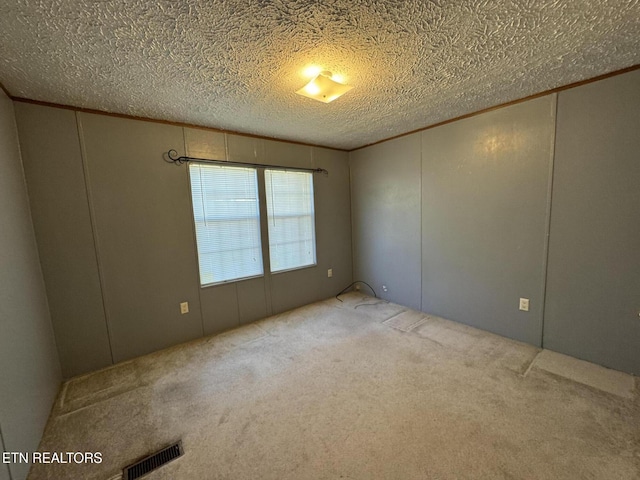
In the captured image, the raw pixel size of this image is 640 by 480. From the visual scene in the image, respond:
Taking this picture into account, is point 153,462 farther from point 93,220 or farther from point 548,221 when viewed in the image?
point 548,221

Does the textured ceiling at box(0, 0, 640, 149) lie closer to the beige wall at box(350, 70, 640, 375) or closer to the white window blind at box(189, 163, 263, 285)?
the beige wall at box(350, 70, 640, 375)

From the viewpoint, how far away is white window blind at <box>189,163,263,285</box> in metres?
2.82

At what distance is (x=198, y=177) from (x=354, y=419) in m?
2.59

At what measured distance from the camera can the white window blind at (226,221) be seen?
→ 2.82 metres

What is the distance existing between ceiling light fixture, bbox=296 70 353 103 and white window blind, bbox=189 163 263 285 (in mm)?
1419

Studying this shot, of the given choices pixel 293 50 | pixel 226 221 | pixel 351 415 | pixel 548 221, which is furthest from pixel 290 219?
pixel 548 221

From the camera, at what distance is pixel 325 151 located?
3.76 metres

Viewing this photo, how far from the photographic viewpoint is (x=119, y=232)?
93.8 inches

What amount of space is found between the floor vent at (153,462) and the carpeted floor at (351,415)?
0.15 ft

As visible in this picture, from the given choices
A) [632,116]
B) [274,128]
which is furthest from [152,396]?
[632,116]

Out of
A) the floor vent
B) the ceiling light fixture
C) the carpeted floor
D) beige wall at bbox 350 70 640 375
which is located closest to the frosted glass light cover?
the ceiling light fixture

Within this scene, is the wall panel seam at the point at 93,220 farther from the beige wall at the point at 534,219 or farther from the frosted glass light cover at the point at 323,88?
the beige wall at the point at 534,219

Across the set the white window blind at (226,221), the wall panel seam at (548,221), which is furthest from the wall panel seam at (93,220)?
the wall panel seam at (548,221)

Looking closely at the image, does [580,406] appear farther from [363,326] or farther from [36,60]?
[36,60]
